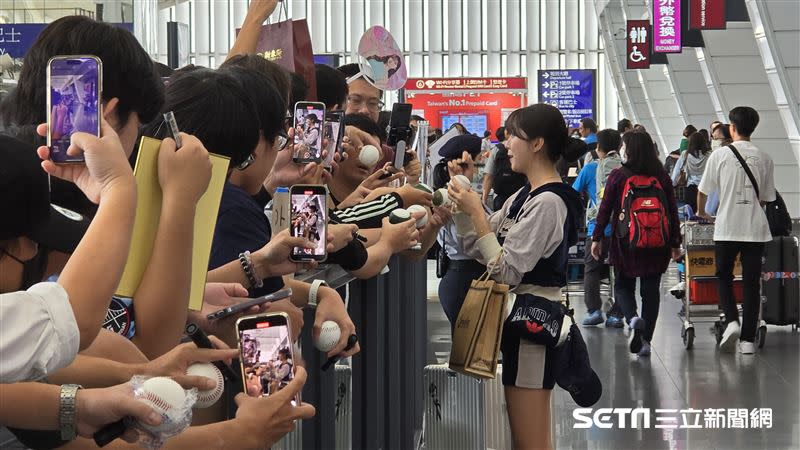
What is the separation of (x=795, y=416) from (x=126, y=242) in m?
6.06

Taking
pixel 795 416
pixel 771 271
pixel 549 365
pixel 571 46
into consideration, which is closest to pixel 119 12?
pixel 771 271

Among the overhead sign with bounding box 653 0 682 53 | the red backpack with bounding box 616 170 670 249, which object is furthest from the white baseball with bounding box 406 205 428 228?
the overhead sign with bounding box 653 0 682 53

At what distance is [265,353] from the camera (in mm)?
2076

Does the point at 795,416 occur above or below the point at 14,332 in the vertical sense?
below

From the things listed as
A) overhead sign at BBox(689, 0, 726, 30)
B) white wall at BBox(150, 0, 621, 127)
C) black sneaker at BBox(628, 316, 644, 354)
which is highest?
white wall at BBox(150, 0, 621, 127)

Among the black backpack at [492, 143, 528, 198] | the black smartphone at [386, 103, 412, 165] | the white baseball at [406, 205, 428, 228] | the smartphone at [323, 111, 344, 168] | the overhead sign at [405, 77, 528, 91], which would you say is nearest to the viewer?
the smartphone at [323, 111, 344, 168]

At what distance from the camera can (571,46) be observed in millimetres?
42562

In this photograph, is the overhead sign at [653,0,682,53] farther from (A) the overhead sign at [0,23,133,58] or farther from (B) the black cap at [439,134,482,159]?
(B) the black cap at [439,134,482,159]

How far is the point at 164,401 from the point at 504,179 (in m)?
9.57

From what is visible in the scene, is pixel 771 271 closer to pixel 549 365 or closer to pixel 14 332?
pixel 549 365

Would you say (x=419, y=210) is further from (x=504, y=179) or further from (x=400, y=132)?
(x=504, y=179)

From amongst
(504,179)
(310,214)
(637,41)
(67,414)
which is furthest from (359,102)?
(637,41)

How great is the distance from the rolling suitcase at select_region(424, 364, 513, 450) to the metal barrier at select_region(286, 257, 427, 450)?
12cm

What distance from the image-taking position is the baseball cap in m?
1.72
